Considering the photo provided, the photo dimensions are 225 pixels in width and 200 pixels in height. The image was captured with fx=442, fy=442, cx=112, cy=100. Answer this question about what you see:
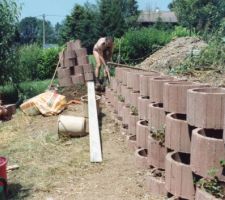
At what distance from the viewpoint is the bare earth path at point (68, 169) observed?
461 centimetres

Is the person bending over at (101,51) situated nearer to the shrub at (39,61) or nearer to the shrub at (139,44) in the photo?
the shrub at (39,61)

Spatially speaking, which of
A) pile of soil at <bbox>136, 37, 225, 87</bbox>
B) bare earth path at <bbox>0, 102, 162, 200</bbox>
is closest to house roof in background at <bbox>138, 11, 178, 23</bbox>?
pile of soil at <bbox>136, 37, 225, 87</bbox>

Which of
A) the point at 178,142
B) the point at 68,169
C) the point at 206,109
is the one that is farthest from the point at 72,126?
the point at 206,109

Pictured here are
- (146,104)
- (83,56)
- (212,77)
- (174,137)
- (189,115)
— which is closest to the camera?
(189,115)

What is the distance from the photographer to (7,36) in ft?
40.4

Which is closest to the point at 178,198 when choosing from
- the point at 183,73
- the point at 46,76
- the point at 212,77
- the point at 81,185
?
the point at 81,185

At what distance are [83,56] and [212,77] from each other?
6.56 metres

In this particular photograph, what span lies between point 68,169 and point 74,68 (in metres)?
6.86

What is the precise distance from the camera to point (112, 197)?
4.42m

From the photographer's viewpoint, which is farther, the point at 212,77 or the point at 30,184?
the point at 212,77

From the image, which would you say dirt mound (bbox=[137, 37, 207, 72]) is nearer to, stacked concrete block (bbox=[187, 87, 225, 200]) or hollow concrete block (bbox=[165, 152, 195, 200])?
hollow concrete block (bbox=[165, 152, 195, 200])

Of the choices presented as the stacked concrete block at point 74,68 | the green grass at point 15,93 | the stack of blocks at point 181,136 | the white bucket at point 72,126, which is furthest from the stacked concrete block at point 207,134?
the green grass at point 15,93

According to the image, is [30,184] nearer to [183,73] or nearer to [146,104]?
[146,104]

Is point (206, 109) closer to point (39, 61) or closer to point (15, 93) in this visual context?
point (15, 93)
